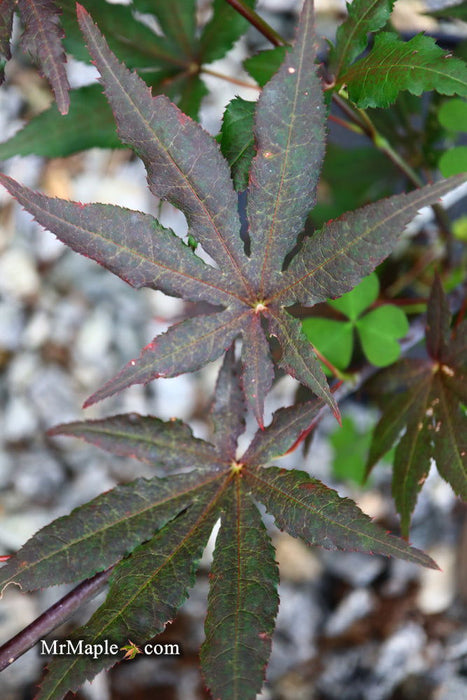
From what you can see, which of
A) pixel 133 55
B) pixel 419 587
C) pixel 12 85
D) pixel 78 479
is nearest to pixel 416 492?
pixel 133 55

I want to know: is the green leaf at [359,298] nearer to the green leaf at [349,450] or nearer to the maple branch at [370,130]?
the maple branch at [370,130]

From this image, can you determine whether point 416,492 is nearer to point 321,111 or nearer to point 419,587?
point 321,111

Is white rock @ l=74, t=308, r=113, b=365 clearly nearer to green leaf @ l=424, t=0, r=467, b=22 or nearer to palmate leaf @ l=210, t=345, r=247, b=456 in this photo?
palmate leaf @ l=210, t=345, r=247, b=456

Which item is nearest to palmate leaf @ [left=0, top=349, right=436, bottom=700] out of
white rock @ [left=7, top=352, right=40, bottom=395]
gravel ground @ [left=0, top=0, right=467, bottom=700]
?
gravel ground @ [left=0, top=0, right=467, bottom=700]

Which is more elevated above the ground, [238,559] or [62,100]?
[62,100]

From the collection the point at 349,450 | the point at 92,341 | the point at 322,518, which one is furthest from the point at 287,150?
the point at 92,341

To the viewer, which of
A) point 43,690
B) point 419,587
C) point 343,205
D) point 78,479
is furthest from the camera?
point 78,479

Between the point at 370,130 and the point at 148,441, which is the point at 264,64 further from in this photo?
the point at 148,441

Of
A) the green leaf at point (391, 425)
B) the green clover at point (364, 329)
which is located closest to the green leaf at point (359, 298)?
the green clover at point (364, 329)

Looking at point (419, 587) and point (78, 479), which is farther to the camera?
point (78, 479)
